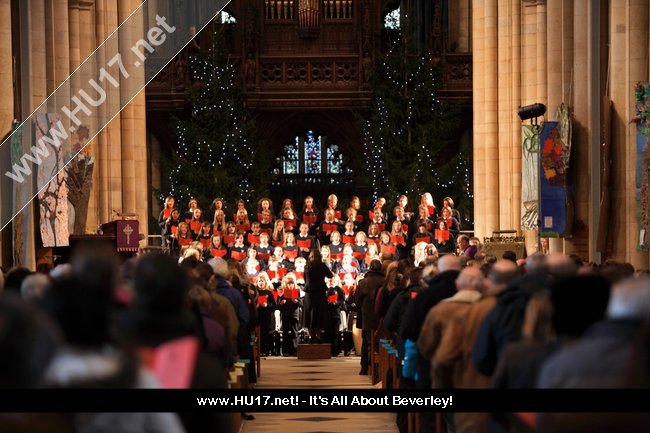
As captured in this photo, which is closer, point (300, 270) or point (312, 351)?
point (312, 351)

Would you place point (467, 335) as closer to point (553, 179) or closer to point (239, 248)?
point (553, 179)

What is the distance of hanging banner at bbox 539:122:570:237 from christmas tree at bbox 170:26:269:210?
13.8m

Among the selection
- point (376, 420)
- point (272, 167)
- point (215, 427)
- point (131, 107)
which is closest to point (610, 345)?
point (215, 427)

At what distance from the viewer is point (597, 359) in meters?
5.29

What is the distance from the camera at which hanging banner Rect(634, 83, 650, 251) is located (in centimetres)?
1867

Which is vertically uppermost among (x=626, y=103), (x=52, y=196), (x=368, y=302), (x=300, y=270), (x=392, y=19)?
(x=392, y=19)

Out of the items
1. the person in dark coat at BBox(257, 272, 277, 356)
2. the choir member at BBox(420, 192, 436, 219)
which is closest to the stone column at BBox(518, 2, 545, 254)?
the choir member at BBox(420, 192, 436, 219)

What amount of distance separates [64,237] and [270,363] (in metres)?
4.17

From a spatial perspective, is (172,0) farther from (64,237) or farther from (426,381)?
(426,381)

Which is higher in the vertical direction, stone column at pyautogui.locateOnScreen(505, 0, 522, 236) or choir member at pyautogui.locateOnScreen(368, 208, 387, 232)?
stone column at pyautogui.locateOnScreen(505, 0, 522, 236)

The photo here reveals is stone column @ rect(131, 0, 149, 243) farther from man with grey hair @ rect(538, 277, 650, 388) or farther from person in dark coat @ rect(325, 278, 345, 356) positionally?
man with grey hair @ rect(538, 277, 650, 388)

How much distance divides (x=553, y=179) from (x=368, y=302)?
569 centimetres

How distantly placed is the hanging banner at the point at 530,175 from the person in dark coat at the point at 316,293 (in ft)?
12.3

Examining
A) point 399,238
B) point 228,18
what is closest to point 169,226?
point 399,238
